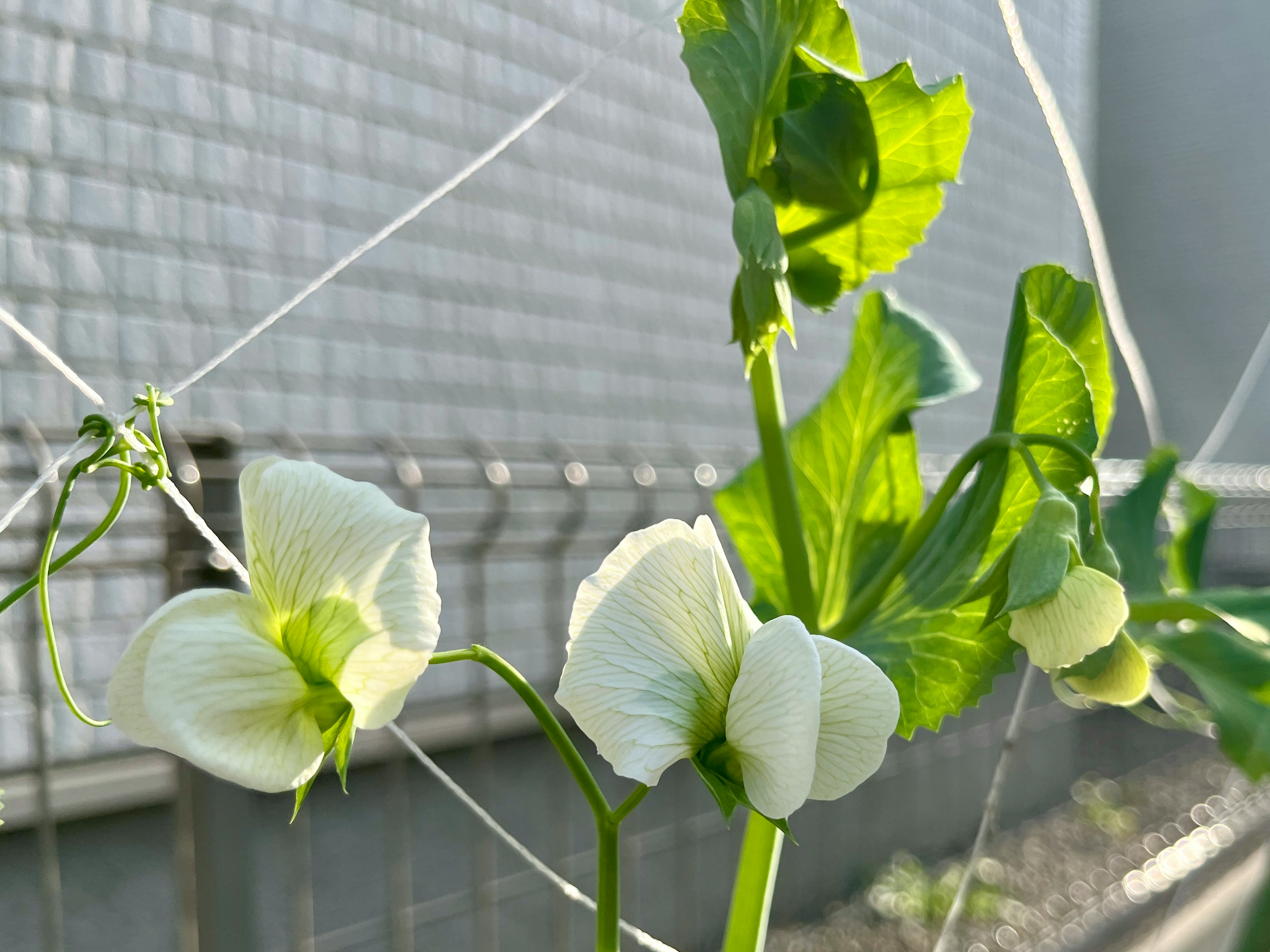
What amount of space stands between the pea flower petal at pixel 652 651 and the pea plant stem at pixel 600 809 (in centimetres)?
1

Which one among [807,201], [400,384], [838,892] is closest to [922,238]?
[807,201]

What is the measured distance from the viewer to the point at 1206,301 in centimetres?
259

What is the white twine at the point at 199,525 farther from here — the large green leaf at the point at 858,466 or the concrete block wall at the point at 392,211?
the concrete block wall at the point at 392,211

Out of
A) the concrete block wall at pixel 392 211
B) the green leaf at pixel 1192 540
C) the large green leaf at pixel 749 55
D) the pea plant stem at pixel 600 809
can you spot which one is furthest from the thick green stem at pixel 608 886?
the concrete block wall at pixel 392 211

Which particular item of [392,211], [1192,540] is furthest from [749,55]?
[392,211]

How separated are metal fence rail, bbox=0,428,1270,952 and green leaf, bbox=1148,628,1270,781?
0.32m

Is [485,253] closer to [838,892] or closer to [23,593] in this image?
[838,892]

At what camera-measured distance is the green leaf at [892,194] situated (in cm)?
17

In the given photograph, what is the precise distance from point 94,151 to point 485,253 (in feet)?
1.90

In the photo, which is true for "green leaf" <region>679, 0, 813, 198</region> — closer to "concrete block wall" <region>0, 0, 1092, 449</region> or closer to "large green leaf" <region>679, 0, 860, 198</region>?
"large green leaf" <region>679, 0, 860, 198</region>

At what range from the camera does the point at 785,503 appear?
18 centimetres

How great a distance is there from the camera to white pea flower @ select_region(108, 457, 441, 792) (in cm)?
8

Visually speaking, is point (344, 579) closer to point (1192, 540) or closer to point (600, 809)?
point (600, 809)

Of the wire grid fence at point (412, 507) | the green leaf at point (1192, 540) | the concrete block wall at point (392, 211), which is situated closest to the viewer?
the wire grid fence at point (412, 507)
